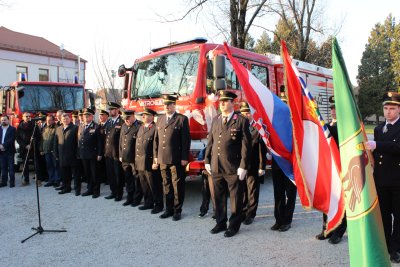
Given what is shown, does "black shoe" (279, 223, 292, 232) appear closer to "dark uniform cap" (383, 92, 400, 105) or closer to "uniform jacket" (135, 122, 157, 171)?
"dark uniform cap" (383, 92, 400, 105)

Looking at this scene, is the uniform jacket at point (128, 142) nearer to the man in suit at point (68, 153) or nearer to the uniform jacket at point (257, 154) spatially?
the man in suit at point (68, 153)

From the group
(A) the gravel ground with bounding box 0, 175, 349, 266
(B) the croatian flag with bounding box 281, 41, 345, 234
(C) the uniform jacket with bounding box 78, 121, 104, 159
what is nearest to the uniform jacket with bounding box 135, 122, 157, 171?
(A) the gravel ground with bounding box 0, 175, 349, 266

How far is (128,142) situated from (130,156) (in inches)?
10.2

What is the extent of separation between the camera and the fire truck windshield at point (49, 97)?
10.3m

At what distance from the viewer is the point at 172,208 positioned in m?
5.96

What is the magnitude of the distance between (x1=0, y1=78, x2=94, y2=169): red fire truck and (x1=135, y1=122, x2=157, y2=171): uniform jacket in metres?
5.33

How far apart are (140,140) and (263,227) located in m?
2.57

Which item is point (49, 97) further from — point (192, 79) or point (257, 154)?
point (257, 154)

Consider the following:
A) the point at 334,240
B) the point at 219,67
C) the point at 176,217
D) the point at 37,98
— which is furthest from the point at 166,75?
the point at 37,98

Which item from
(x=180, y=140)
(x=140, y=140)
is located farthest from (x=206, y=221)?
(x=140, y=140)

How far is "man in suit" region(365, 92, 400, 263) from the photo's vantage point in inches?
150

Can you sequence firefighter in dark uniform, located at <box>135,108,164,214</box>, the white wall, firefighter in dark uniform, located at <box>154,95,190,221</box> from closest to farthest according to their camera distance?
firefighter in dark uniform, located at <box>154,95,190,221</box> < firefighter in dark uniform, located at <box>135,108,164,214</box> < the white wall

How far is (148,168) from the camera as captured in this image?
20.5ft

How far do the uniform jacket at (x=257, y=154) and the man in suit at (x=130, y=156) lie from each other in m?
2.26
